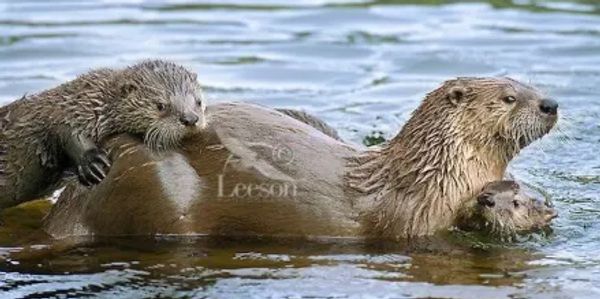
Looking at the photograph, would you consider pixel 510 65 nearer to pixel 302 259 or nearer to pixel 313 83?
pixel 313 83

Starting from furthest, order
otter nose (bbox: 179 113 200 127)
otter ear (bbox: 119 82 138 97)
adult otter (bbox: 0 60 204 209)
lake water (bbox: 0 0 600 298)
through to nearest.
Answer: otter ear (bbox: 119 82 138 97) → adult otter (bbox: 0 60 204 209) → otter nose (bbox: 179 113 200 127) → lake water (bbox: 0 0 600 298)

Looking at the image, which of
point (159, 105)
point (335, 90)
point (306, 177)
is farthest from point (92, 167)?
point (335, 90)

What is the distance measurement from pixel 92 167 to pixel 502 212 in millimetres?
1887

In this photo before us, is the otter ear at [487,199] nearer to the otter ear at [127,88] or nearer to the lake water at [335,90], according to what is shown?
the lake water at [335,90]

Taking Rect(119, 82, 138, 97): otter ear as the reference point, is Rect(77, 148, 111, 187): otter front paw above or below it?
below

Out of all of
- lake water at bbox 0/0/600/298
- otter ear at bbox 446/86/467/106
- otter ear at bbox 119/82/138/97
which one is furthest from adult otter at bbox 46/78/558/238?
otter ear at bbox 119/82/138/97

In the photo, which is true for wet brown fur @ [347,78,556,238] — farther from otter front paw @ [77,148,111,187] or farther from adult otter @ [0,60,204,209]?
otter front paw @ [77,148,111,187]

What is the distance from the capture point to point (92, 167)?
709 centimetres

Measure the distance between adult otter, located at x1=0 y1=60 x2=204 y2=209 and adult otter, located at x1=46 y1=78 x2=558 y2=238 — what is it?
10 centimetres

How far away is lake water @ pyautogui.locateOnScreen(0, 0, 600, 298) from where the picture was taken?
6.48m

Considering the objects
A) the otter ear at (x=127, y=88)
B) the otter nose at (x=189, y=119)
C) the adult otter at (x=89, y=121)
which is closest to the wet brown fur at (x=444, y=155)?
the otter nose at (x=189, y=119)

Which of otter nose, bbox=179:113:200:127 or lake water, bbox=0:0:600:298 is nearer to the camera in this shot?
lake water, bbox=0:0:600:298

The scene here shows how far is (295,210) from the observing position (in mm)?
7008

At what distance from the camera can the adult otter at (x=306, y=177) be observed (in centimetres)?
701
